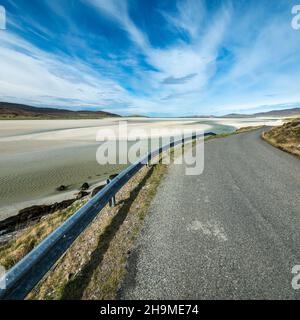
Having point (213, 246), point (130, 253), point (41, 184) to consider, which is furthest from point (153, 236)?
point (41, 184)

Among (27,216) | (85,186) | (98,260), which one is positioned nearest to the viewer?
(98,260)

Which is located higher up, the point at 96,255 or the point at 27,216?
the point at 96,255

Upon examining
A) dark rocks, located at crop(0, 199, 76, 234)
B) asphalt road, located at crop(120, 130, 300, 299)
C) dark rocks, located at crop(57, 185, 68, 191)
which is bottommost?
dark rocks, located at crop(0, 199, 76, 234)

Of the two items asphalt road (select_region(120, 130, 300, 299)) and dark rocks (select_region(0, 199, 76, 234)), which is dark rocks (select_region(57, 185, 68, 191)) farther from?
asphalt road (select_region(120, 130, 300, 299))

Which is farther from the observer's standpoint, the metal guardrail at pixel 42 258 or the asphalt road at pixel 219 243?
the asphalt road at pixel 219 243

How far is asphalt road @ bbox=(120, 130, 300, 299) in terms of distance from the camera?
2.73 metres

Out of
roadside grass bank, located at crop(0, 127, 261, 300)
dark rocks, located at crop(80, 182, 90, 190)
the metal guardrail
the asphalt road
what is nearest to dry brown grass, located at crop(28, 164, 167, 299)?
roadside grass bank, located at crop(0, 127, 261, 300)

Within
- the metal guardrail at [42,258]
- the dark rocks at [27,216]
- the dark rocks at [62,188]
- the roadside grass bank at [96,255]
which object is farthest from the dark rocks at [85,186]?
the metal guardrail at [42,258]

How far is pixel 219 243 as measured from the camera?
3.68m

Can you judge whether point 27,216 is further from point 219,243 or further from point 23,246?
point 219,243

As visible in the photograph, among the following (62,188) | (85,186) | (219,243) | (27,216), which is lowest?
(27,216)

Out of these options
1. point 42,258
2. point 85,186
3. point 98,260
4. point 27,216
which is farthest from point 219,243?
point 85,186

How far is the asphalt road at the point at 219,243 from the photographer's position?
2727mm

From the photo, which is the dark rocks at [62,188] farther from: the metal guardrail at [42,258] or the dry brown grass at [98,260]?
the metal guardrail at [42,258]
